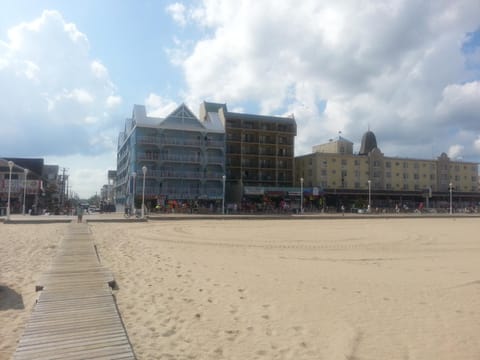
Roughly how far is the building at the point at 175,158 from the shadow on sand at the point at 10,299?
49.2 meters

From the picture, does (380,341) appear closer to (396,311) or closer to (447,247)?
(396,311)

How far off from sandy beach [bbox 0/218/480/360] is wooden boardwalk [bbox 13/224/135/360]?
34 centimetres

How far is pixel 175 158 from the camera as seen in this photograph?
199ft

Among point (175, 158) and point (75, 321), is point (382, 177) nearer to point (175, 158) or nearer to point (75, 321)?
point (175, 158)

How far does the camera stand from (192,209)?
Answer: 5238cm

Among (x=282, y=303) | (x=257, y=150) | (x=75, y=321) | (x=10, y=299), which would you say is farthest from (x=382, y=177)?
(x=75, y=321)

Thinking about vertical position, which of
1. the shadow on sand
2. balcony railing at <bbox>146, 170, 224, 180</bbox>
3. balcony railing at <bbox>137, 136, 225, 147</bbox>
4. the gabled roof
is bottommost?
the shadow on sand

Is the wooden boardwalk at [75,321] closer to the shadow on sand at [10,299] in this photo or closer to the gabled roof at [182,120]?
the shadow on sand at [10,299]

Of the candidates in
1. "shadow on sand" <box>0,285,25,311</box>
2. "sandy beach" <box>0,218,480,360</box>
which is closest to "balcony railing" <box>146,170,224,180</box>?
"sandy beach" <box>0,218,480,360</box>

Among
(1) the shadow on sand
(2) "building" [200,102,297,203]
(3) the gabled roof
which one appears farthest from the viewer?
(2) "building" [200,102,297,203]

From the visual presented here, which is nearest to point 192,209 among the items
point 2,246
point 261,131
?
point 261,131

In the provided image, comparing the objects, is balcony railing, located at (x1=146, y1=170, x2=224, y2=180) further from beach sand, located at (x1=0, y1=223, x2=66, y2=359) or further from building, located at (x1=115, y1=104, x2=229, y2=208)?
beach sand, located at (x1=0, y1=223, x2=66, y2=359)

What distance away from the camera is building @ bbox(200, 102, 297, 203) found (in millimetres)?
67688

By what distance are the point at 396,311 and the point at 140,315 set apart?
4.90 metres
